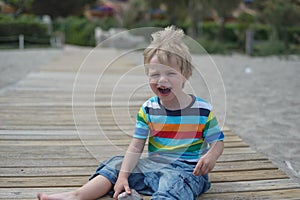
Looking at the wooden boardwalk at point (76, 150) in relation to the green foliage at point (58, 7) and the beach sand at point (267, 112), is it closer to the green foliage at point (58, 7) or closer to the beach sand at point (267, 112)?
the beach sand at point (267, 112)

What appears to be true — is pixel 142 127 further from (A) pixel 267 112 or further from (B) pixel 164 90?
(A) pixel 267 112

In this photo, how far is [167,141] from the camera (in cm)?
229

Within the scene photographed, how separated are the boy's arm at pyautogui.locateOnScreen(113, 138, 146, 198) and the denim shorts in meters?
0.07

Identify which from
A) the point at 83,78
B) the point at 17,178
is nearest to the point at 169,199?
the point at 17,178

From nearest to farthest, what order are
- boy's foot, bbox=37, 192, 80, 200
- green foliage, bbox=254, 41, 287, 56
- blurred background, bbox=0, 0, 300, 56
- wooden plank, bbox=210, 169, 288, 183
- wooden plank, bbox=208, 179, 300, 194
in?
boy's foot, bbox=37, 192, 80, 200 < wooden plank, bbox=208, 179, 300, 194 < wooden plank, bbox=210, 169, 288, 183 < green foliage, bbox=254, 41, 287, 56 < blurred background, bbox=0, 0, 300, 56

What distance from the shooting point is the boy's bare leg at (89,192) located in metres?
2.12

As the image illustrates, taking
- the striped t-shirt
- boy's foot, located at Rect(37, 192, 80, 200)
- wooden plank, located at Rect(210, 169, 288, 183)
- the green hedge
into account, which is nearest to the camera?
boy's foot, located at Rect(37, 192, 80, 200)

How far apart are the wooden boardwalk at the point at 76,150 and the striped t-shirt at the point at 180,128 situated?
32cm

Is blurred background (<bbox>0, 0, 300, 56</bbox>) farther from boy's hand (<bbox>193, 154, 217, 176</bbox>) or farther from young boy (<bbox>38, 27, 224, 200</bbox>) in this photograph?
boy's hand (<bbox>193, 154, 217, 176</bbox>)

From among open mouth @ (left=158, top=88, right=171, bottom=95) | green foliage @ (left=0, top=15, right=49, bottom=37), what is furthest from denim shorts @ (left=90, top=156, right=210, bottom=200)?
green foliage @ (left=0, top=15, right=49, bottom=37)

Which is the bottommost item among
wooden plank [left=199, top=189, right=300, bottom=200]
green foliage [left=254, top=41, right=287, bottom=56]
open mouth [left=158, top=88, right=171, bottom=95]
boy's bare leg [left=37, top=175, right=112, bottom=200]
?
green foliage [left=254, top=41, right=287, bottom=56]

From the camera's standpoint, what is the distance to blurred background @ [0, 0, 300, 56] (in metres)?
17.4

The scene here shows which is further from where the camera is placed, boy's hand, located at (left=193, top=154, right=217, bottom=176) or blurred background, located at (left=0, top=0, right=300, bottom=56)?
blurred background, located at (left=0, top=0, right=300, bottom=56)

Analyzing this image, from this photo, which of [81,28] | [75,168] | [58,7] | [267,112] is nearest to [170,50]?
[75,168]
